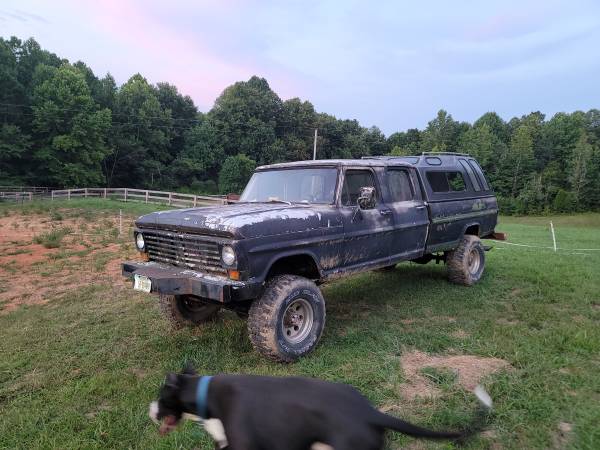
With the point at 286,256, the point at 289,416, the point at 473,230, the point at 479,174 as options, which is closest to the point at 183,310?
the point at 286,256

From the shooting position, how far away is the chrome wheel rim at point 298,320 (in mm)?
4355


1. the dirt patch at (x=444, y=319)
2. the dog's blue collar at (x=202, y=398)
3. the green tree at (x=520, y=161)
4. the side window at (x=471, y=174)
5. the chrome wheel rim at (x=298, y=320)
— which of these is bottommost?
the dirt patch at (x=444, y=319)

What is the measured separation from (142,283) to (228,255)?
93 cm

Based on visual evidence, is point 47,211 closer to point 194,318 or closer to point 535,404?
point 194,318

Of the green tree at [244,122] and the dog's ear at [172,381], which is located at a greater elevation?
the green tree at [244,122]

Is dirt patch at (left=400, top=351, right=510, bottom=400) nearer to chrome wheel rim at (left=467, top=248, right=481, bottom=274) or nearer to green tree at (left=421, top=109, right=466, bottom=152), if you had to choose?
chrome wheel rim at (left=467, top=248, right=481, bottom=274)

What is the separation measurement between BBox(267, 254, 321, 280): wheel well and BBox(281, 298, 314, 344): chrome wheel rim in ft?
1.28

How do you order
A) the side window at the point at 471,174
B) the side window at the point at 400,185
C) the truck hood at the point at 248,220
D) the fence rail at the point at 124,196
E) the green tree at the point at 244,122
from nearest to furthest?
the truck hood at the point at 248,220, the side window at the point at 400,185, the side window at the point at 471,174, the fence rail at the point at 124,196, the green tree at the point at 244,122

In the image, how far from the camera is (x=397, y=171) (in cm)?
607

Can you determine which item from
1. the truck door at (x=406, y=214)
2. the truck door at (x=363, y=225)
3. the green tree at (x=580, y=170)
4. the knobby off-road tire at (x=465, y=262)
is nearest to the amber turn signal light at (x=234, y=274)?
the truck door at (x=363, y=225)

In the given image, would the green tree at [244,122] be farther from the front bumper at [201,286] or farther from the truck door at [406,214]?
the front bumper at [201,286]

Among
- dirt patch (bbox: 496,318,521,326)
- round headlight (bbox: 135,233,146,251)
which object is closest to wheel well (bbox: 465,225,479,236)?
dirt patch (bbox: 496,318,521,326)

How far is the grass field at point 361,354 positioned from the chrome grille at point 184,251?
93cm

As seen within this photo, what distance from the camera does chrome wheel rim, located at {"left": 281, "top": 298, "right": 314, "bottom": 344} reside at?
436 centimetres
